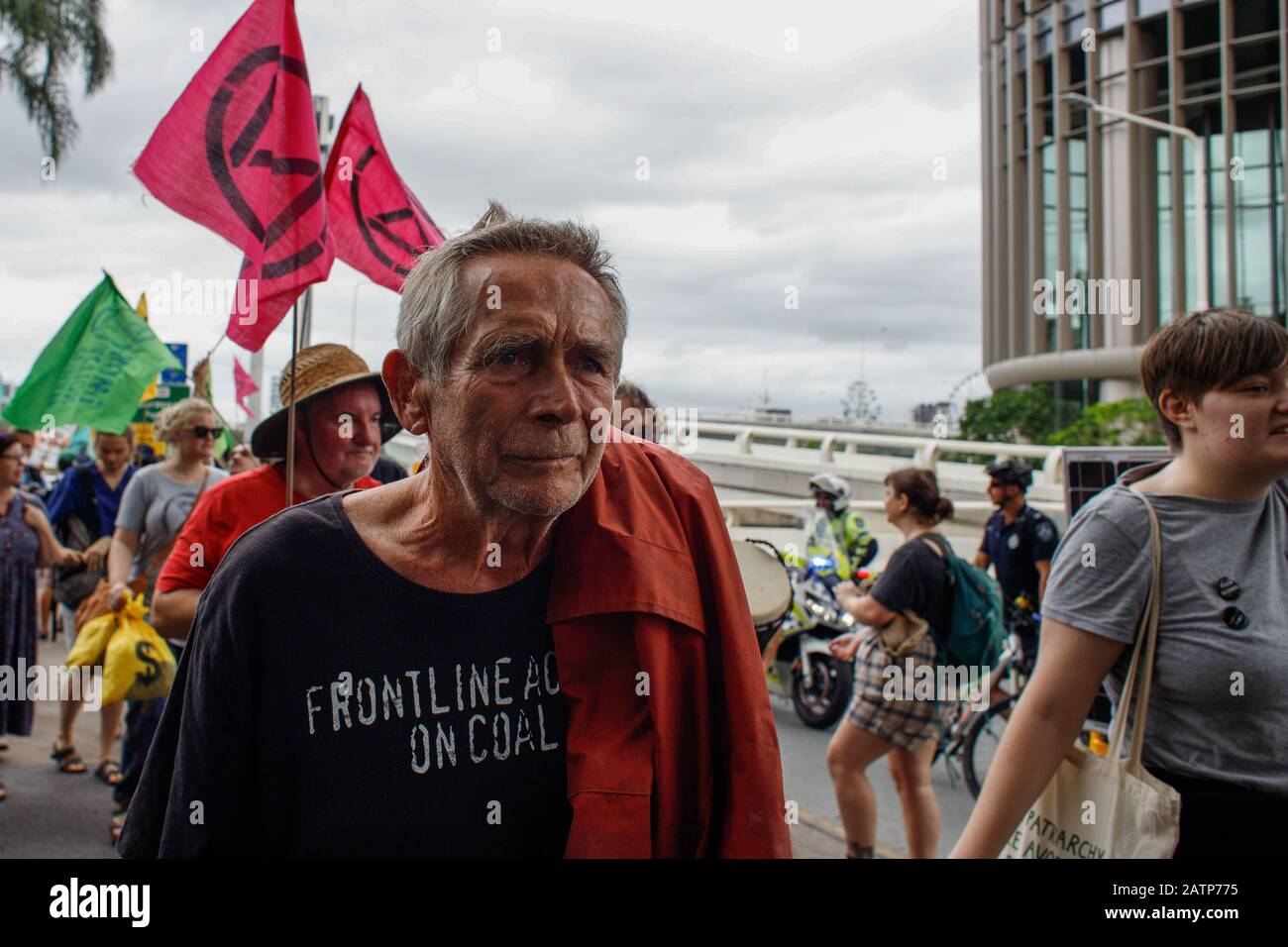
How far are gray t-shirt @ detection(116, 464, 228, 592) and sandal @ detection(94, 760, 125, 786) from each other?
1690 mm

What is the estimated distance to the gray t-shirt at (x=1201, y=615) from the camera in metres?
2.23

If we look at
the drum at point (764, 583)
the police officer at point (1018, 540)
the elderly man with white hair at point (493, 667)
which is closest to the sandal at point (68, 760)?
the drum at point (764, 583)

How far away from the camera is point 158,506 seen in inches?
213

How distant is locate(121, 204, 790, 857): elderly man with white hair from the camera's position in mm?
1716

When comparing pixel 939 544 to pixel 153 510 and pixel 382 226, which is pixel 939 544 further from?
pixel 153 510

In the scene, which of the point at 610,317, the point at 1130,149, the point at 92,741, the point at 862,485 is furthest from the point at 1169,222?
the point at 610,317

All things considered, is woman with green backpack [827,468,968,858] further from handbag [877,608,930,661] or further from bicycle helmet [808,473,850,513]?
bicycle helmet [808,473,850,513]

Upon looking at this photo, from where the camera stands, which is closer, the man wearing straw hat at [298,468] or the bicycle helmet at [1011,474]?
the man wearing straw hat at [298,468]

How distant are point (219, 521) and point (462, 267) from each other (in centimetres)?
222

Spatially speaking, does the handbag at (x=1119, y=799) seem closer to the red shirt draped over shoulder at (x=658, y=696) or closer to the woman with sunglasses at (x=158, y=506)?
the red shirt draped over shoulder at (x=658, y=696)

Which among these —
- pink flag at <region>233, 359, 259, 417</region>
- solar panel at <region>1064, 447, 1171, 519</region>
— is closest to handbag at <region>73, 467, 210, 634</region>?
solar panel at <region>1064, 447, 1171, 519</region>

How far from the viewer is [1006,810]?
237cm

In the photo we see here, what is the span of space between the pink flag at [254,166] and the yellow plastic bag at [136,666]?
2.02 m
